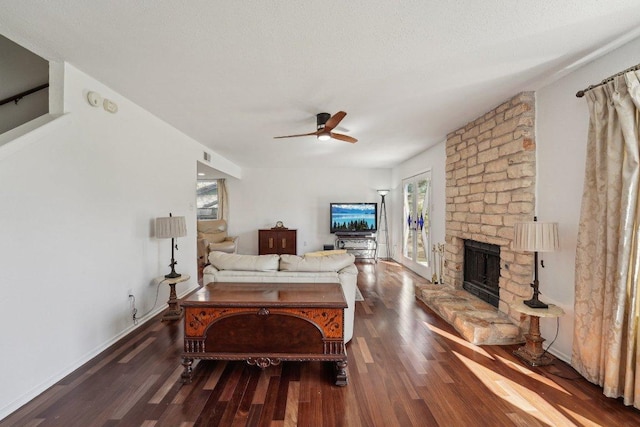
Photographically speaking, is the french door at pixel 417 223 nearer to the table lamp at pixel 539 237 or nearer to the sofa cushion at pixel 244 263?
the table lamp at pixel 539 237

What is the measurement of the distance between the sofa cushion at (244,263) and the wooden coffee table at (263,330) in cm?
48

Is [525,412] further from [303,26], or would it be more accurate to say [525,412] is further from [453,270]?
[303,26]

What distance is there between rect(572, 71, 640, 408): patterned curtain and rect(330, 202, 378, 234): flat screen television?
5045 mm

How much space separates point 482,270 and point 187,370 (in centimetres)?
352

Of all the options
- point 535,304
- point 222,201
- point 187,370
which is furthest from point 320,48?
point 222,201

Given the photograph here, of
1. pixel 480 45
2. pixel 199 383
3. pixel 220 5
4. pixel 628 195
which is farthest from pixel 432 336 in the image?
pixel 220 5

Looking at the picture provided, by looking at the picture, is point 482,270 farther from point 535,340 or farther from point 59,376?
point 59,376

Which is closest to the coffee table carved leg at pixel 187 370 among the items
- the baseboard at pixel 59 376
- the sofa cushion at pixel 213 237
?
the baseboard at pixel 59 376

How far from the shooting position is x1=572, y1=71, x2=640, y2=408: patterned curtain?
1773 mm

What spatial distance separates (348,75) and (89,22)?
1.79m

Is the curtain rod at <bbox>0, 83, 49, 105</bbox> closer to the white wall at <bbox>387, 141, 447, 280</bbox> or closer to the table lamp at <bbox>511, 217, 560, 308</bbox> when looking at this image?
the table lamp at <bbox>511, 217, 560, 308</bbox>

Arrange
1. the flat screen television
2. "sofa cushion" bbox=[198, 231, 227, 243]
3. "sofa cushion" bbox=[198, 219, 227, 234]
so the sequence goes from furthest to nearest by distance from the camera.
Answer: the flat screen television, "sofa cushion" bbox=[198, 219, 227, 234], "sofa cushion" bbox=[198, 231, 227, 243]

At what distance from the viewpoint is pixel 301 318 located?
211 centimetres

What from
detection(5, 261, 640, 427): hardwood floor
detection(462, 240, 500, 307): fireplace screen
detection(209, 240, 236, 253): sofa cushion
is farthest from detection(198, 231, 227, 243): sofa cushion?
detection(462, 240, 500, 307): fireplace screen
